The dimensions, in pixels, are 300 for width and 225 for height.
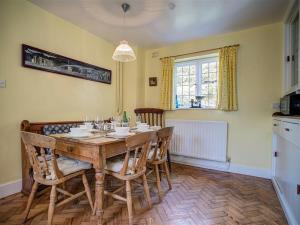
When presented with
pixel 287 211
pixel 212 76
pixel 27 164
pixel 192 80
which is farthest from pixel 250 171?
pixel 27 164

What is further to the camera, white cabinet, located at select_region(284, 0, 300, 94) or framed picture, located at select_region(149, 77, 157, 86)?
framed picture, located at select_region(149, 77, 157, 86)

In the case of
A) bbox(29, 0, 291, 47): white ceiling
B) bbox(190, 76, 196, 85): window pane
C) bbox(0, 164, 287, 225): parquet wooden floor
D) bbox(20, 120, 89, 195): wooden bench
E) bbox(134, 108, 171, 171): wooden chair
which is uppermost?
bbox(29, 0, 291, 47): white ceiling

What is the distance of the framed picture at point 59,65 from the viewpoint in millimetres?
2283

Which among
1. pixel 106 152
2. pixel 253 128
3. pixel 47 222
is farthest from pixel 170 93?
pixel 47 222

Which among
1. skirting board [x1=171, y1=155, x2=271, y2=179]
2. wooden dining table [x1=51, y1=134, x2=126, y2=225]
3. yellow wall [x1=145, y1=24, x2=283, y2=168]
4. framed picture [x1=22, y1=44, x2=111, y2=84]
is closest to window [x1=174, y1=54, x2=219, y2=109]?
yellow wall [x1=145, y1=24, x2=283, y2=168]

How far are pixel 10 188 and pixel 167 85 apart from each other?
2886 mm

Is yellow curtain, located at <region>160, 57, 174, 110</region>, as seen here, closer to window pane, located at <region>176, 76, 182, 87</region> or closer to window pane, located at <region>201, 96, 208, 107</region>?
window pane, located at <region>176, 76, 182, 87</region>

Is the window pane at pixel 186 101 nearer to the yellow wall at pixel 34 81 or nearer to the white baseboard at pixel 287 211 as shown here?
the yellow wall at pixel 34 81

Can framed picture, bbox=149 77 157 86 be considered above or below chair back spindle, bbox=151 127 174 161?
above

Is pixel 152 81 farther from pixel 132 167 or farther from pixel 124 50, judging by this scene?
→ pixel 132 167

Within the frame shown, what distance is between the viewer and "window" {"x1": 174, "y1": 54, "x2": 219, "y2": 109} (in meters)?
3.35

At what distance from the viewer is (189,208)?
6.23 ft

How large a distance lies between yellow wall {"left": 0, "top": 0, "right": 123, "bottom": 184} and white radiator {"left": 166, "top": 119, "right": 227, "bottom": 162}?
166 cm

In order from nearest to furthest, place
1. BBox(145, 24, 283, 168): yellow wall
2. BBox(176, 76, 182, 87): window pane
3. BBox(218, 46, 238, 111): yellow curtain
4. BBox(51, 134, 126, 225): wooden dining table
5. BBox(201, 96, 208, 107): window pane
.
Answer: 1. BBox(51, 134, 126, 225): wooden dining table
2. BBox(145, 24, 283, 168): yellow wall
3. BBox(218, 46, 238, 111): yellow curtain
4. BBox(201, 96, 208, 107): window pane
5. BBox(176, 76, 182, 87): window pane
